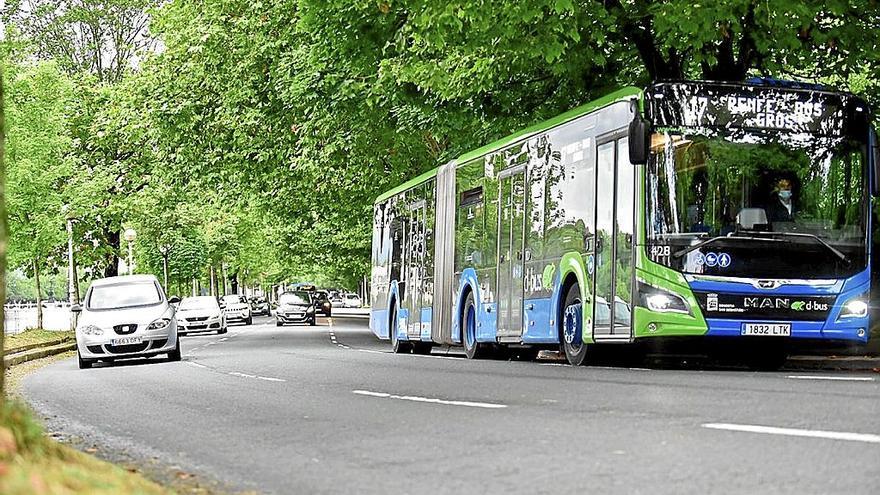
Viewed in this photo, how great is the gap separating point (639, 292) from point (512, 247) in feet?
17.1

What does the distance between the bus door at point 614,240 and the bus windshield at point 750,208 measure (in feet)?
1.55

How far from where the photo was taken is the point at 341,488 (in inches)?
306

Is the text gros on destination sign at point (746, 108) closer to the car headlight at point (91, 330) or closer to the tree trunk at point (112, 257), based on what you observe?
the car headlight at point (91, 330)

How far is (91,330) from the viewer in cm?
2705

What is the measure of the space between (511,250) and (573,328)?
119 inches

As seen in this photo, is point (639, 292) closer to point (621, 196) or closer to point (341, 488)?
point (621, 196)

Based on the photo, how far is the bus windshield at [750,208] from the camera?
1808 centimetres

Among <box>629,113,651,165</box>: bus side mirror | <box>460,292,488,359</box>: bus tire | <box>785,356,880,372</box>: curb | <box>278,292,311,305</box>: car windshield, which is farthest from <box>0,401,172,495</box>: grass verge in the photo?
<box>278,292,311,305</box>: car windshield

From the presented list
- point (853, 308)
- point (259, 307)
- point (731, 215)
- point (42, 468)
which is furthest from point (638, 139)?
point (259, 307)

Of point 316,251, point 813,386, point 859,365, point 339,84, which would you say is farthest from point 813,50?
point 316,251

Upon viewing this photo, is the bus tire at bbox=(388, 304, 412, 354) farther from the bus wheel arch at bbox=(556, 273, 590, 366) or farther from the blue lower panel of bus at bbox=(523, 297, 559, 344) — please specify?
the bus wheel arch at bbox=(556, 273, 590, 366)

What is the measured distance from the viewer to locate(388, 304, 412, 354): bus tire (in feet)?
104

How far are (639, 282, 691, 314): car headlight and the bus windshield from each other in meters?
0.34

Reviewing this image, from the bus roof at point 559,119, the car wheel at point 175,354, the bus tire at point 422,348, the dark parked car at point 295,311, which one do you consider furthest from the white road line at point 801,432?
the dark parked car at point 295,311
